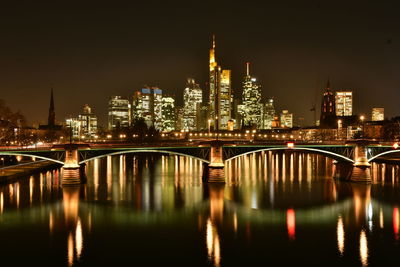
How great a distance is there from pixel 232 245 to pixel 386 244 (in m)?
12.4

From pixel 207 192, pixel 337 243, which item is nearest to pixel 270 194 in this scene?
pixel 207 192

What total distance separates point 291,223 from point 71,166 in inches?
1375

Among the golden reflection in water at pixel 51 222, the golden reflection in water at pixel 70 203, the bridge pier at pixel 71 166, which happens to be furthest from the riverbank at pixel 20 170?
the golden reflection in water at pixel 51 222

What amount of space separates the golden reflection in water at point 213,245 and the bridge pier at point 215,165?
82.2 feet

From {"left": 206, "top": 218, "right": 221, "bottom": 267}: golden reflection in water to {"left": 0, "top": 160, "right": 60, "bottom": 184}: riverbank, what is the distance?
3717 cm

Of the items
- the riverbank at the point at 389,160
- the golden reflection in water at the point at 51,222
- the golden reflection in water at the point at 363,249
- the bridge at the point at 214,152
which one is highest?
the bridge at the point at 214,152

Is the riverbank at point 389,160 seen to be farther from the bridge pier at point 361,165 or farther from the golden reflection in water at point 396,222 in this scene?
the golden reflection in water at point 396,222

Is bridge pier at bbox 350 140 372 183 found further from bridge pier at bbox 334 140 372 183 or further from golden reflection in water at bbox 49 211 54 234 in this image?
golden reflection in water at bbox 49 211 54 234

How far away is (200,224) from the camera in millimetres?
43844

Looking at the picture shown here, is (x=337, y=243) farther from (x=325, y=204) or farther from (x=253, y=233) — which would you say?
(x=325, y=204)

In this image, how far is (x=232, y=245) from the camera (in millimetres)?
36750

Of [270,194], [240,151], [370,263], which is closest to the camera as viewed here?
[370,263]

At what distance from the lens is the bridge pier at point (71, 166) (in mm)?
65562

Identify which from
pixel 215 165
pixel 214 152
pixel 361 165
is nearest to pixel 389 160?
pixel 361 165
